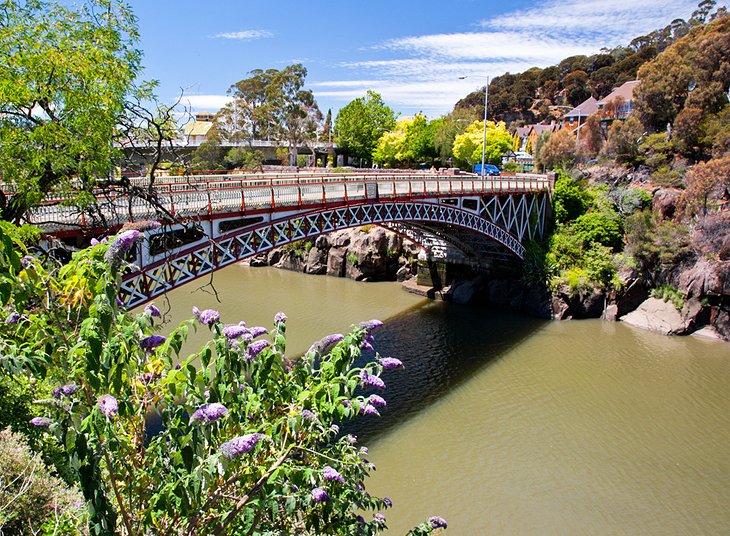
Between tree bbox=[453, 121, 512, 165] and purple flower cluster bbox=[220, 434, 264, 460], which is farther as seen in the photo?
tree bbox=[453, 121, 512, 165]

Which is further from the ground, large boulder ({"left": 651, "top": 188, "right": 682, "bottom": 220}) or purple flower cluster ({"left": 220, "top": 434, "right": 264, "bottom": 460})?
purple flower cluster ({"left": 220, "top": 434, "right": 264, "bottom": 460})

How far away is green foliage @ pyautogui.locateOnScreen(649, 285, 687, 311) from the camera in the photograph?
27.0 m

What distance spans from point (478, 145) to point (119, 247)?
5240 centimetres

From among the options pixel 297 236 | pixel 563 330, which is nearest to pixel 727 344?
pixel 563 330

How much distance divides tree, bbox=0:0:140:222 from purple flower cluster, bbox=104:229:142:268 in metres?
3.78

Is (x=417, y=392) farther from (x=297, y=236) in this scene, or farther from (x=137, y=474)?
(x=137, y=474)

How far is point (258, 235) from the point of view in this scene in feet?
54.5

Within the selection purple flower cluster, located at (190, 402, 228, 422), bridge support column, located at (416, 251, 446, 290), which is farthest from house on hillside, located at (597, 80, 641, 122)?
purple flower cluster, located at (190, 402, 228, 422)

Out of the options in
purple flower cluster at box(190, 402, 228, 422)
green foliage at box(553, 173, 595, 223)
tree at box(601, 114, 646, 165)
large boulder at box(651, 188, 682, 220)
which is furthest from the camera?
tree at box(601, 114, 646, 165)

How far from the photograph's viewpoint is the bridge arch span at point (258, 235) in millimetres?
13203

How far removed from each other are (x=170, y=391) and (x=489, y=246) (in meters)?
28.4

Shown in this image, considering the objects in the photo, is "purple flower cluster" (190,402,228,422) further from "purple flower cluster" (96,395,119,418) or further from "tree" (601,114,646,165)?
"tree" (601,114,646,165)

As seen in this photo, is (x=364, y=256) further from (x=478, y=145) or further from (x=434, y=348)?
(x=478, y=145)

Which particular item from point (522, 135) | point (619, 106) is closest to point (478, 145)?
point (619, 106)
